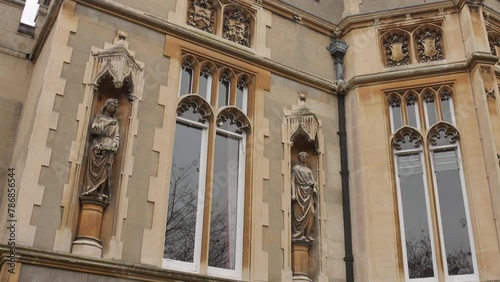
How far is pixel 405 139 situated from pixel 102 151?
6.10m

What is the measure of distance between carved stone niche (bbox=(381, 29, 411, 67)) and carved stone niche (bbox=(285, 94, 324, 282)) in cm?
228

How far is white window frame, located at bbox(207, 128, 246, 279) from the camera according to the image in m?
8.93

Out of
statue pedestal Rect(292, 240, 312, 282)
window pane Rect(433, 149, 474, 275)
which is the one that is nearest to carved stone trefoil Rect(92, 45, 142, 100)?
statue pedestal Rect(292, 240, 312, 282)

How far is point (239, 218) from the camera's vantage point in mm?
9531

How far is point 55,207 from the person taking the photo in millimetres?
7629

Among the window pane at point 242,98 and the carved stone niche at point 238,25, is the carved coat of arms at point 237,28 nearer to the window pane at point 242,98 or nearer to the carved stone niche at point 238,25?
the carved stone niche at point 238,25

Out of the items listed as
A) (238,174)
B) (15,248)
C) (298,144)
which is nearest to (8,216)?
(15,248)

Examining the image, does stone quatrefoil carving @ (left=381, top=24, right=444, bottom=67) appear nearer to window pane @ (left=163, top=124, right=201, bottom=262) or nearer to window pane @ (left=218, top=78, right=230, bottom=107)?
window pane @ (left=218, top=78, right=230, bottom=107)

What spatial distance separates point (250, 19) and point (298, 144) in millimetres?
2954

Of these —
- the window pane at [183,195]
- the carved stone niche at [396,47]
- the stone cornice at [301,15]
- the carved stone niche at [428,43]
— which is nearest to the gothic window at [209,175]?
the window pane at [183,195]

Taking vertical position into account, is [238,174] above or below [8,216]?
above

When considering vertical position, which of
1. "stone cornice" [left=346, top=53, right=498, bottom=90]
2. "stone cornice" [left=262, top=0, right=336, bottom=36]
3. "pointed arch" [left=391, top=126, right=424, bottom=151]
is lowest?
"pointed arch" [left=391, top=126, right=424, bottom=151]

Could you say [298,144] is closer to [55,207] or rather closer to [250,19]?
[250,19]

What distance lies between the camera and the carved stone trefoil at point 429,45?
1154 centimetres
